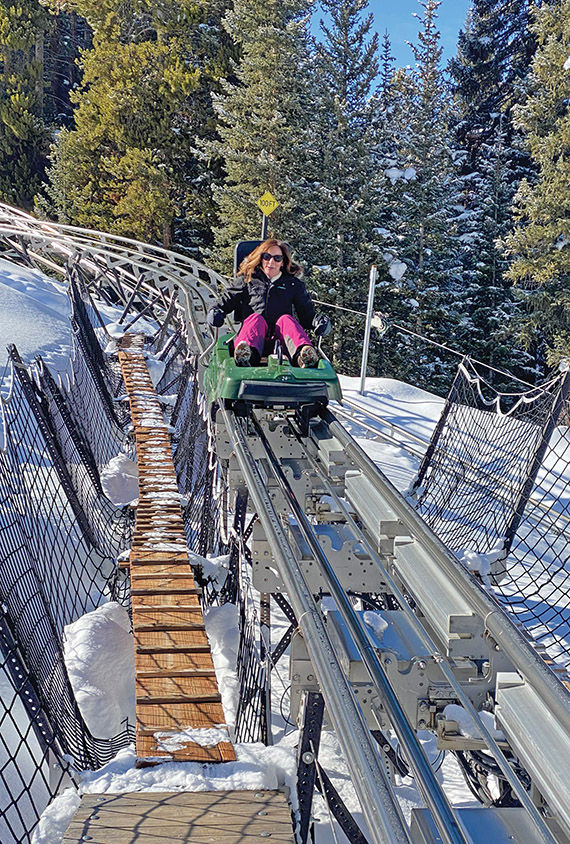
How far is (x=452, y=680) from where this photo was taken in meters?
1.74

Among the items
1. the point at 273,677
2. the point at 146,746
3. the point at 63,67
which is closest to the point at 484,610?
the point at 146,746

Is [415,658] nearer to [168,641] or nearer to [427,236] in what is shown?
[168,641]

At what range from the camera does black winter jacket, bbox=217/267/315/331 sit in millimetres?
4547

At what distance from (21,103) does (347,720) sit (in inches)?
890

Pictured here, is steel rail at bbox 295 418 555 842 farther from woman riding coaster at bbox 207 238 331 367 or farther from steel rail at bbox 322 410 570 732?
woman riding coaster at bbox 207 238 331 367

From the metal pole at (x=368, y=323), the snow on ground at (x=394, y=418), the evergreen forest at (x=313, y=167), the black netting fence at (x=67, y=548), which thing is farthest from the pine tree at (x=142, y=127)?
the black netting fence at (x=67, y=548)

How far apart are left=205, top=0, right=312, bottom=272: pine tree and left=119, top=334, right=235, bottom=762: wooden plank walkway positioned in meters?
14.6

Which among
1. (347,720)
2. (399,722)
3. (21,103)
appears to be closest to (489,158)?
(21,103)

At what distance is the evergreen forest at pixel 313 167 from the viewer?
18953 millimetres

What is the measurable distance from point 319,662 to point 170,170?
19411mm

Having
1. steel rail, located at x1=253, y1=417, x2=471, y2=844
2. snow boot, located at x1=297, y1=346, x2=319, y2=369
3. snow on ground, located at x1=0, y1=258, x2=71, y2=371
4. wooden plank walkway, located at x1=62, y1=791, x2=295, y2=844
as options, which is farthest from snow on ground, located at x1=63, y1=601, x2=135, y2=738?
snow on ground, located at x1=0, y1=258, x2=71, y2=371

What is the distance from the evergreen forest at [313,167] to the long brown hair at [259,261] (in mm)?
13243

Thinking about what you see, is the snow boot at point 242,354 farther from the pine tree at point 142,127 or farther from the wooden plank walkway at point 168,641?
the pine tree at point 142,127

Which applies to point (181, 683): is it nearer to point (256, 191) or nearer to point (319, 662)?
point (319, 662)
